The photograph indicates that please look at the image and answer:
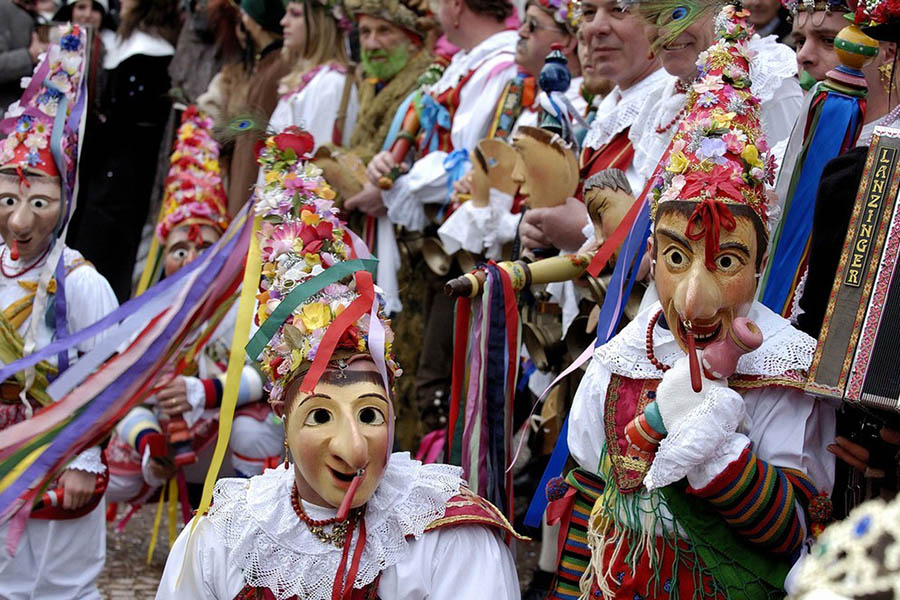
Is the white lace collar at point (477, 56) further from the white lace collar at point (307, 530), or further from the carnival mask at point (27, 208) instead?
the white lace collar at point (307, 530)

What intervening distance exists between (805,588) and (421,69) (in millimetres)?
5193

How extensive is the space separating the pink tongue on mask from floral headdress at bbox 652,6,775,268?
37.6 inches

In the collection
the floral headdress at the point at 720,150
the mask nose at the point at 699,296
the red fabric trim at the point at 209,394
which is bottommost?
the red fabric trim at the point at 209,394

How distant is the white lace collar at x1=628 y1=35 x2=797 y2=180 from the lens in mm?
3900

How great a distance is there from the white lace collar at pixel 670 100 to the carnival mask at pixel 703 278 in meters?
0.83

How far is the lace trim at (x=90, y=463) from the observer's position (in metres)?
4.70

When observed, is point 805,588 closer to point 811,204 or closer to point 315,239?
point 315,239

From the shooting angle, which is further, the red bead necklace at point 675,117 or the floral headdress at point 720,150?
the red bead necklace at point 675,117

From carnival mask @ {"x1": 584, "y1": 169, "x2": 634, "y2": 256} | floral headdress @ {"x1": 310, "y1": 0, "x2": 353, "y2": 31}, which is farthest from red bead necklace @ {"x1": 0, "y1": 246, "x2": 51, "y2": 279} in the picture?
floral headdress @ {"x1": 310, "y1": 0, "x2": 353, "y2": 31}

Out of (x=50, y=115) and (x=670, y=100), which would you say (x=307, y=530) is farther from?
(x=50, y=115)

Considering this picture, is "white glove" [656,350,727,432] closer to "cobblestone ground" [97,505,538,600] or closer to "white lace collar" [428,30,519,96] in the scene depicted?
"cobblestone ground" [97,505,538,600]

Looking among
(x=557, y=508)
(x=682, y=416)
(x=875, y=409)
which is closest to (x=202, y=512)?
(x=557, y=508)

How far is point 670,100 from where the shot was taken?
4.08m

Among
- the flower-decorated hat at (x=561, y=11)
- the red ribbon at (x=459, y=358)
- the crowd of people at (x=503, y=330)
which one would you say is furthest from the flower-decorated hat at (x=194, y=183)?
the red ribbon at (x=459, y=358)
